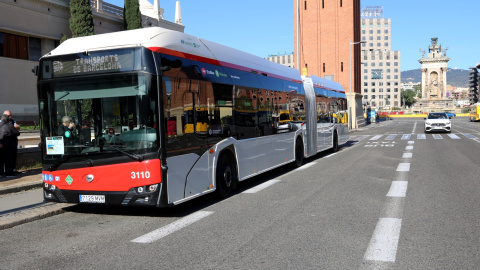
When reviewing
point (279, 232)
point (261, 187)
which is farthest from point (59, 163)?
point (261, 187)

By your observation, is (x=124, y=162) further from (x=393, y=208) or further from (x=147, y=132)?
(x=393, y=208)

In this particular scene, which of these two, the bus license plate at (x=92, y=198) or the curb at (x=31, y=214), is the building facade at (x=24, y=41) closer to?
the curb at (x=31, y=214)

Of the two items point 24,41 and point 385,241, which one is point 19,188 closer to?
point 385,241

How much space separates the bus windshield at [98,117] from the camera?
642 cm

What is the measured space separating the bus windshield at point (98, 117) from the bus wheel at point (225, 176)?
7.41ft

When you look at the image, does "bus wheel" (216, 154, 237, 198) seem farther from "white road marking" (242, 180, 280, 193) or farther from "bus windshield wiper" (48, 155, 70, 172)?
"bus windshield wiper" (48, 155, 70, 172)

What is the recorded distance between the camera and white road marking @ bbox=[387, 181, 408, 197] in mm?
8648

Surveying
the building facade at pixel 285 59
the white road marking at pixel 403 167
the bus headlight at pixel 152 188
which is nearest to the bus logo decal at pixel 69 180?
the bus headlight at pixel 152 188

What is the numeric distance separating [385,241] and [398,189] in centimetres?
410

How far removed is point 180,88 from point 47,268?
11.2ft

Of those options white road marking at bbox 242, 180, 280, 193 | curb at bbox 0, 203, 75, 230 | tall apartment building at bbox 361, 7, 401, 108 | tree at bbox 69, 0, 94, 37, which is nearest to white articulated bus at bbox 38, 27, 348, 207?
curb at bbox 0, 203, 75, 230

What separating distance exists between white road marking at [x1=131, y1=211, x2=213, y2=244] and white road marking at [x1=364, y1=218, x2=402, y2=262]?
2.71m

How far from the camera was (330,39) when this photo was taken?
2275 inches

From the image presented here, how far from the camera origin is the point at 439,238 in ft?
18.1
